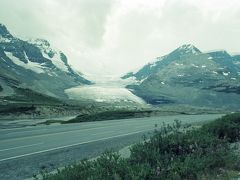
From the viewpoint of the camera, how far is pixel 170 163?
1052 cm

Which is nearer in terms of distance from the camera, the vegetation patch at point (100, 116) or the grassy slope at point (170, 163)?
the grassy slope at point (170, 163)

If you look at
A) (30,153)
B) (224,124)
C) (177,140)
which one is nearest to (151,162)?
(177,140)

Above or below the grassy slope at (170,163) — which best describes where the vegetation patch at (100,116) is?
above

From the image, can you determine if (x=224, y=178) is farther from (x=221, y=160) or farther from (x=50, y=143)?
(x=50, y=143)

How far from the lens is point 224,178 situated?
9703 mm

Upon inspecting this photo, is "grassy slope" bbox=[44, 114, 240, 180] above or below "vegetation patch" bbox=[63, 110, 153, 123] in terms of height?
below

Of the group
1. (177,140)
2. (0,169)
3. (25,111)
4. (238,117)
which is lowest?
(0,169)

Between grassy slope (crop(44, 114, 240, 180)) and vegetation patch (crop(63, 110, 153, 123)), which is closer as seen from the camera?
grassy slope (crop(44, 114, 240, 180))

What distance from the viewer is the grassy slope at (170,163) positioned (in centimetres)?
903

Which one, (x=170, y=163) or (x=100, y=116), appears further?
A: (x=100, y=116)

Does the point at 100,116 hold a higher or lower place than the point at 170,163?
higher

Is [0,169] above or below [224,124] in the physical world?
below

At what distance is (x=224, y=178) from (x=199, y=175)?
1.65 feet

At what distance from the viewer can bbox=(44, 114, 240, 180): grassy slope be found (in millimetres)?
9031
